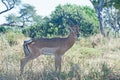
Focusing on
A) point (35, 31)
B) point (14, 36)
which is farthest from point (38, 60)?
point (35, 31)

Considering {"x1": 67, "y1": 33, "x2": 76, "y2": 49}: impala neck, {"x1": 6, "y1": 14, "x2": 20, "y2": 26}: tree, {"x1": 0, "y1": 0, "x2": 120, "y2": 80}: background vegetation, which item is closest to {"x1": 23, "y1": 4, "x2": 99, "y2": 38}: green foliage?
{"x1": 0, "y1": 0, "x2": 120, "y2": 80}: background vegetation

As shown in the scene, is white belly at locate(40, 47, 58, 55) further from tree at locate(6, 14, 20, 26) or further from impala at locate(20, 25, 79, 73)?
tree at locate(6, 14, 20, 26)

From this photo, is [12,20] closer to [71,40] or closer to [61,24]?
[61,24]

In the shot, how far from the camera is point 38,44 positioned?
1073cm

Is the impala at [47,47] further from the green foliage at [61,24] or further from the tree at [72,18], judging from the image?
the tree at [72,18]

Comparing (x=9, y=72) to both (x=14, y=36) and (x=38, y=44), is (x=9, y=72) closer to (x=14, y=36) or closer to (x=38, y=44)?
(x=38, y=44)

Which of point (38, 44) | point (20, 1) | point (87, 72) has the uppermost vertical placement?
point (20, 1)

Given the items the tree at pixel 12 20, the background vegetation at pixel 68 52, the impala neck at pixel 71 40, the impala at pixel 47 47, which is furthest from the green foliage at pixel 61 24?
the impala at pixel 47 47

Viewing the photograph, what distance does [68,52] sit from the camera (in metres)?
14.9

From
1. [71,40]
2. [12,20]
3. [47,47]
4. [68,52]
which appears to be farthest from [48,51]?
[12,20]

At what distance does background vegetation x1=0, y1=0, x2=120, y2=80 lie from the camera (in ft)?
29.9

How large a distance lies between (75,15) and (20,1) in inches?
252

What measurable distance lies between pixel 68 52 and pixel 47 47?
166 inches

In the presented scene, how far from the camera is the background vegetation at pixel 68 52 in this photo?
911 cm
